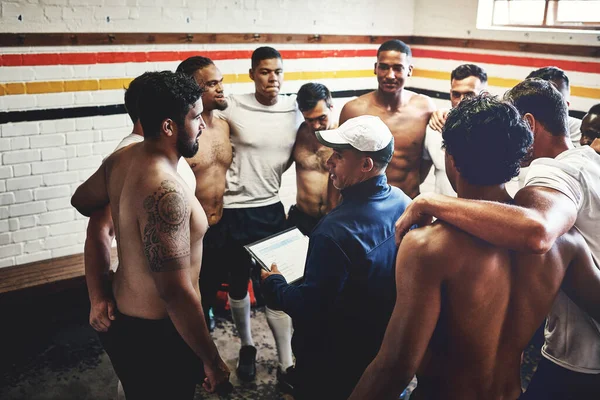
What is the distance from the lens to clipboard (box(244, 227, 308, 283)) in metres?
2.60

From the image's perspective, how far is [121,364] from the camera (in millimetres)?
2385

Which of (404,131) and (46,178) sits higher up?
(404,131)

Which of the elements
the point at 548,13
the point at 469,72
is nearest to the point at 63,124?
the point at 469,72

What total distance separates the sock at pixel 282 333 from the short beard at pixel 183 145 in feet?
5.46

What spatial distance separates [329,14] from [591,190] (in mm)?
4152

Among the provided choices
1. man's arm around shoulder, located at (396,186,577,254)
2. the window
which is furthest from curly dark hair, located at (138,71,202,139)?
the window

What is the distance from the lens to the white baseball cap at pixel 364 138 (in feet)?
7.40

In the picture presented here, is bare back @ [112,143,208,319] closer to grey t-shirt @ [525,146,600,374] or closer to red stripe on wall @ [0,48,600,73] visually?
grey t-shirt @ [525,146,600,374]

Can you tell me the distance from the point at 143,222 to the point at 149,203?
0.08 m

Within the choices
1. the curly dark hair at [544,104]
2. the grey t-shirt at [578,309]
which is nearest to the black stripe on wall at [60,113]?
the curly dark hair at [544,104]

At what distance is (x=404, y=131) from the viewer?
405 centimetres

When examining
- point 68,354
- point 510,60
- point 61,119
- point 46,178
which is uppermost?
point 510,60

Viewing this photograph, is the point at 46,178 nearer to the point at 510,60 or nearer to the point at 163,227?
the point at 163,227

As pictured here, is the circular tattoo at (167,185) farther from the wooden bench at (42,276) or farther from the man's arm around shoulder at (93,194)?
the wooden bench at (42,276)
